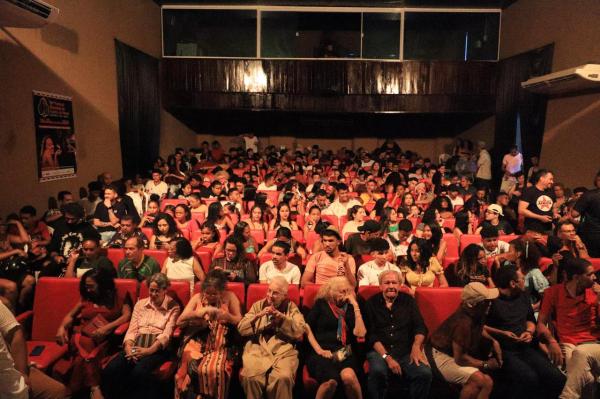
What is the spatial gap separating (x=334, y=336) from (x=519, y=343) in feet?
4.10

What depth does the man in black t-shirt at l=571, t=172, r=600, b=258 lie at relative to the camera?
4184mm

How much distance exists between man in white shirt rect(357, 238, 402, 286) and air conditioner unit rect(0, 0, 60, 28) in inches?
159

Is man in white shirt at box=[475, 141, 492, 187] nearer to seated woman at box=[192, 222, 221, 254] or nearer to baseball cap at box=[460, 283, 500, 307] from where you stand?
seated woman at box=[192, 222, 221, 254]

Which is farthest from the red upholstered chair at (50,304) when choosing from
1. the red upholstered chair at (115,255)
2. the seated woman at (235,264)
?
the seated woman at (235,264)

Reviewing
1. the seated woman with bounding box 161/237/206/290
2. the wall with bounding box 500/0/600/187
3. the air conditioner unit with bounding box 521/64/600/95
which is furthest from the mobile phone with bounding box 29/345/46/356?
the wall with bounding box 500/0/600/187

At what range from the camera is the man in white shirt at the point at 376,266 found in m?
3.54

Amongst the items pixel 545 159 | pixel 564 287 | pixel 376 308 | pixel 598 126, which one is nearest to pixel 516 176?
pixel 545 159

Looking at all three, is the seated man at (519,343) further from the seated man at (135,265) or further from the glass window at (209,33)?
the glass window at (209,33)

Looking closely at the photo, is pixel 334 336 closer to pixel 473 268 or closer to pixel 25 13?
pixel 473 268

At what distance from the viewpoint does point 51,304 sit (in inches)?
123

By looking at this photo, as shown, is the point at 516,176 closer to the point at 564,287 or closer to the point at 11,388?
the point at 564,287

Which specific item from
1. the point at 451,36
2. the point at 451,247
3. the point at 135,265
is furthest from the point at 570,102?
the point at 135,265

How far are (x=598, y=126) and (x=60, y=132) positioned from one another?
7986mm

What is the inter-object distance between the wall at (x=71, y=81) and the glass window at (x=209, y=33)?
88 centimetres
